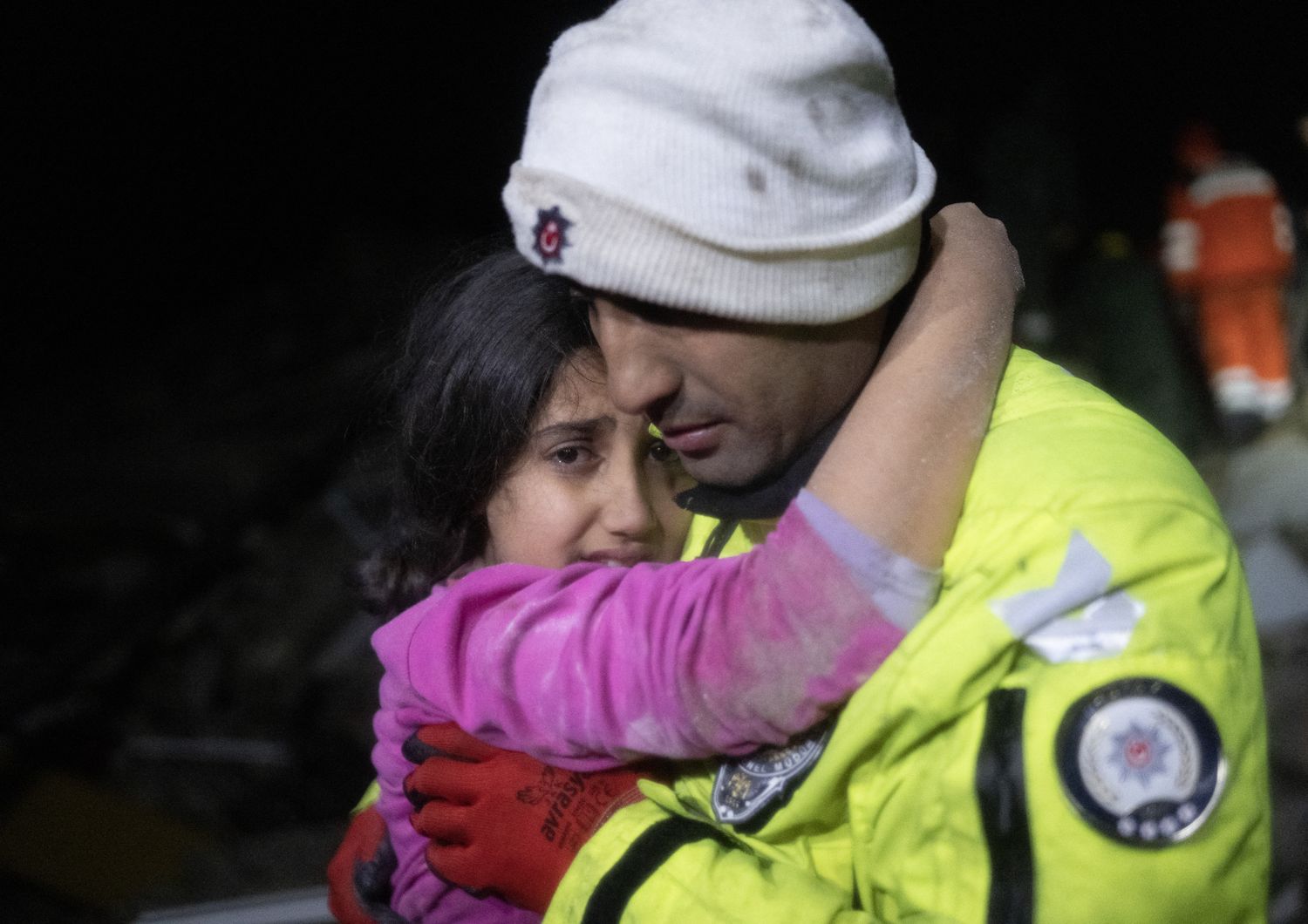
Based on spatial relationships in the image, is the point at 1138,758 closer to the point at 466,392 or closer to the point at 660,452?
the point at 660,452

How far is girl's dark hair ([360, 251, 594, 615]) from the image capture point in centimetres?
165

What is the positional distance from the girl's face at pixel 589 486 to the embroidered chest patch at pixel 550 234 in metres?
0.44

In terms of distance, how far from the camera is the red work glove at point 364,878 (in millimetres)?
1714

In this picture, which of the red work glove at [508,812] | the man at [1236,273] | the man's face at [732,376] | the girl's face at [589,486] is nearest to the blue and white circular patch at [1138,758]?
the man's face at [732,376]

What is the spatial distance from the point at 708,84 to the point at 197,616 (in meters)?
4.85

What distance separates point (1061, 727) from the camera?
921 millimetres

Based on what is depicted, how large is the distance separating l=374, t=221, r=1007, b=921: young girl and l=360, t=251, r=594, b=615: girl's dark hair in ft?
0.07

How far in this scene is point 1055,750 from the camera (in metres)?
0.92

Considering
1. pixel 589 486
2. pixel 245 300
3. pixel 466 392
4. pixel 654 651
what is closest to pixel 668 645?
pixel 654 651

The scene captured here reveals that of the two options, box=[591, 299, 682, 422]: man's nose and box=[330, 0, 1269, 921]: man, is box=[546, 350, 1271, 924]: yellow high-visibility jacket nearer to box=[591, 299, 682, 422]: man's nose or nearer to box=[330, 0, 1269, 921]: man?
box=[330, 0, 1269, 921]: man

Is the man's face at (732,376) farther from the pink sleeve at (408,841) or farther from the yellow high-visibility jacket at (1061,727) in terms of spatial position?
the pink sleeve at (408,841)

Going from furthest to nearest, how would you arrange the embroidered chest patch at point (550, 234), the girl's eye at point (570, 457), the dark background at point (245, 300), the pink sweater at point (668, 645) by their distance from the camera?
the dark background at point (245, 300) < the girl's eye at point (570, 457) < the embroidered chest patch at point (550, 234) < the pink sweater at point (668, 645)

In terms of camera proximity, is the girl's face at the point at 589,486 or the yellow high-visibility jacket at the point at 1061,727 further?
the girl's face at the point at 589,486

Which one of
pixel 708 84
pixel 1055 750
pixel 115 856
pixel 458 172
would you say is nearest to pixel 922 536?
pixel 1055 750
